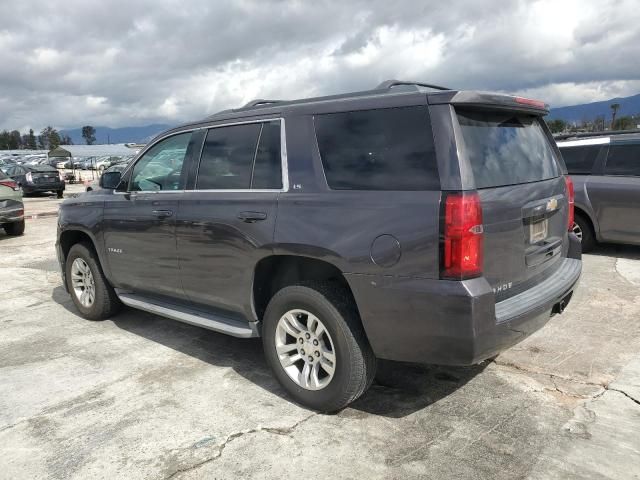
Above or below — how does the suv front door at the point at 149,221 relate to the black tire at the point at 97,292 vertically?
above

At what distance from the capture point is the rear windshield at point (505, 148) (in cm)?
304

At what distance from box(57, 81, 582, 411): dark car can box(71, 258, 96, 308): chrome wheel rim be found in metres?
1.32

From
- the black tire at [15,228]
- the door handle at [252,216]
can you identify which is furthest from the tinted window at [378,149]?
the black tire at [15,228]

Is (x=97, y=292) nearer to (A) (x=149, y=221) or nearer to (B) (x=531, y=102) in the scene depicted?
(A) (x=149, y=221)

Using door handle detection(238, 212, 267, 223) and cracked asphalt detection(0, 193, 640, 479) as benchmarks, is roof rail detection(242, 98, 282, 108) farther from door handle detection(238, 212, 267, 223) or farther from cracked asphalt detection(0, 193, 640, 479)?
cracked asphalt detection(0, 193, 640, 479)

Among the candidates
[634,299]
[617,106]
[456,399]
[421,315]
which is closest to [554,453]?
[456,399]

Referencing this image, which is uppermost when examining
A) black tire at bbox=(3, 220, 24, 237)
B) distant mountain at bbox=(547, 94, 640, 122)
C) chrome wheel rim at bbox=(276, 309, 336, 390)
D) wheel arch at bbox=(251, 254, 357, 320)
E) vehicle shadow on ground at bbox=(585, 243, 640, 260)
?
distant mountain at bbox=(547, 94, 640, 122)

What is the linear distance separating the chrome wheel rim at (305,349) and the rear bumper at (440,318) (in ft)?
1.18

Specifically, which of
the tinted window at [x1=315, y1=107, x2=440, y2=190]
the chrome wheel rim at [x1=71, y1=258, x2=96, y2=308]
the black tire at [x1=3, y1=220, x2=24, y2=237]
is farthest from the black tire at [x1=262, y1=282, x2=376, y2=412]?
the black tire at [x1=3, y1=220, x2=24, y2=237]

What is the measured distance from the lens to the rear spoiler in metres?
2.95

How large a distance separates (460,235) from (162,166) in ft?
9.47

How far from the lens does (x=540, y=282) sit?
349cm

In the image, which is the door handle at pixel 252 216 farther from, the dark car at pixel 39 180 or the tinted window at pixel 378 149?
the dark car at pixel 39 180

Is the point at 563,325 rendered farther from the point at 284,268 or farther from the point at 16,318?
the point at 16,318
